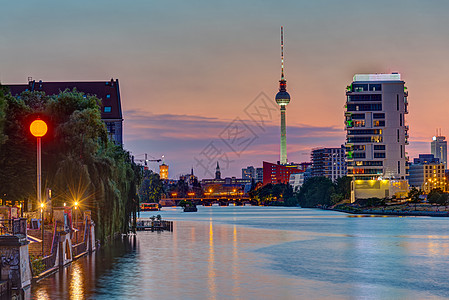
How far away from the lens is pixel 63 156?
58344 mm

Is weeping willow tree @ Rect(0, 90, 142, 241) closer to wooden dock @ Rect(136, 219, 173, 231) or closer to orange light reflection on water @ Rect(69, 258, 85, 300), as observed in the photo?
orange light reflection on water @ Rect(69, 258, 85, 300)

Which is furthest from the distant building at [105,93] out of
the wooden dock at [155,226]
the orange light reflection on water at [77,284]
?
the orange light reflection on water at [77,284]

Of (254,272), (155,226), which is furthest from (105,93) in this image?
(254,272)

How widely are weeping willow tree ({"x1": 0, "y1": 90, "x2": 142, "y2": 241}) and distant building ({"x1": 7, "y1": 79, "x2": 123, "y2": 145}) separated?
9707 centimetres

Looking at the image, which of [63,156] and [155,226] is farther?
[155,226]

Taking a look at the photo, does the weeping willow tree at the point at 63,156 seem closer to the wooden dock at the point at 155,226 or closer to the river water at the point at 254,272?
the river water at the point at 254,272

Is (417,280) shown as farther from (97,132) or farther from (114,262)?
(97,132)

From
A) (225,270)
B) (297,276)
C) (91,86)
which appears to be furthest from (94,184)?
(91,86)

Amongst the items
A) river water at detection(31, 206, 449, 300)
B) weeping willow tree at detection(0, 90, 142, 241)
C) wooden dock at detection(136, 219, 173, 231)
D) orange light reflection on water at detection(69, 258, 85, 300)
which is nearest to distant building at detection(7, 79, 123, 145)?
wooden dock at detection(136, 219, 173, 231)

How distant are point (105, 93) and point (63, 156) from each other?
109 metres

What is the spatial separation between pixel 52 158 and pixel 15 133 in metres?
4.82

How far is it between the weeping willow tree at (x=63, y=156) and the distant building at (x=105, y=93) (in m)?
97.1

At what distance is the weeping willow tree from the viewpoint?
57406mm

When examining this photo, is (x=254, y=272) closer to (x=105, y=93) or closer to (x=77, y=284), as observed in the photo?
(x=77, y=284)
